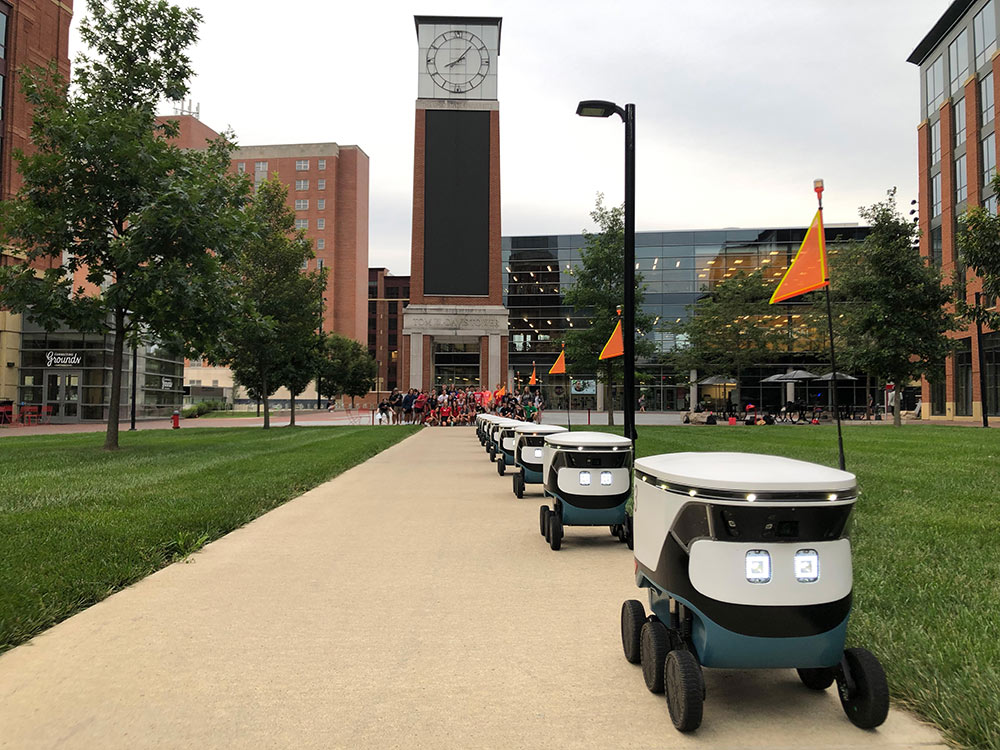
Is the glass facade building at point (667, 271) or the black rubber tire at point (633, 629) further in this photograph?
the glass facade building at point (667, 271)

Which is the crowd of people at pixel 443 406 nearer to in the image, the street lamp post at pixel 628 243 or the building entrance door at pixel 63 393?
the building entrance door at pixel 63 393

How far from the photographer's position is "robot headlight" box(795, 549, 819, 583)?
3.21m

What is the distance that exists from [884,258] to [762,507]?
1252 inches

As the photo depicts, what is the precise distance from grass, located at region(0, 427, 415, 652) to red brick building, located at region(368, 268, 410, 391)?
4563 inches

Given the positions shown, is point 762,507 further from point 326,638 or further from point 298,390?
point 298,390

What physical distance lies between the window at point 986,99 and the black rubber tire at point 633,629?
160 feet

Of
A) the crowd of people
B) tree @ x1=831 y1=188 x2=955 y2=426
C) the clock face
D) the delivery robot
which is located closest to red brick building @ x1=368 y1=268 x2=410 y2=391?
the clock face

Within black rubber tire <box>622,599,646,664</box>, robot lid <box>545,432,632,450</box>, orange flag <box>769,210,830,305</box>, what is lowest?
black rubber tire <box>622,599,646,664</box>

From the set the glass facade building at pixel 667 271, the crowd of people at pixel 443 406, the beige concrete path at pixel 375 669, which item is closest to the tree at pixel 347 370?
the glass facade building at pixel 667 271

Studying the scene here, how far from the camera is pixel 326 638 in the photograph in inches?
180

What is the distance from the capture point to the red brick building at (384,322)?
134m

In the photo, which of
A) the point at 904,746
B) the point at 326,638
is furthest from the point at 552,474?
the point at 904,746

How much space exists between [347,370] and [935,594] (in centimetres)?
8400

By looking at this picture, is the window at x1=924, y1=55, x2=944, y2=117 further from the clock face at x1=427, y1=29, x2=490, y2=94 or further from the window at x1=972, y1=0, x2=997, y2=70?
the clock face at x1=427, y1=29, x2=490, y2=94
